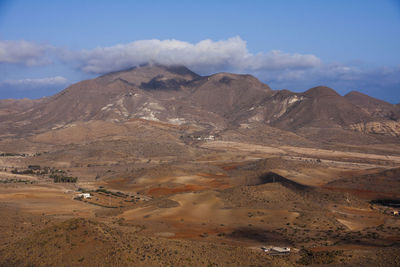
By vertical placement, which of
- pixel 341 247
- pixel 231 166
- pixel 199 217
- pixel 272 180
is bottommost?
pixel 231 166

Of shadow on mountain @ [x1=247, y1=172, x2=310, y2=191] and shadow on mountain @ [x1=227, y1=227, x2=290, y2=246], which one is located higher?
shadow on mountain @ [x1=227, y1=227, x2=290, y2=246]

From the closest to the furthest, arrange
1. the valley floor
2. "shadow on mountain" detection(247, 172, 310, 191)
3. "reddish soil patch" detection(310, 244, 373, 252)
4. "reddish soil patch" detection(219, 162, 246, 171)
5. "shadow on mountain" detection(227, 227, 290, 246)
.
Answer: the valley floor → "reddish soil patch" detection(310, 244, 373, 252) → "shadow on mountain" detection(227, 227, 290, 246) → "shadow on mountain" detection(247, 172, 310, 191) → "reddish soil patch" detection(219, 162, 246, 171)

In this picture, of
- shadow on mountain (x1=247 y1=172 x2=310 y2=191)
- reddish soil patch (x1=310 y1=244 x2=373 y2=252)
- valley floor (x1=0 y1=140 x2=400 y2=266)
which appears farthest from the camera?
shadow on mountain (x1=247 y1=172 x2=310 y2=191)

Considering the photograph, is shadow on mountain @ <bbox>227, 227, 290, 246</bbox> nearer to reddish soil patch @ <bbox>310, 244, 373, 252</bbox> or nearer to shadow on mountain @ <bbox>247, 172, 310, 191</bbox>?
reddish soil patch @ <bbox>310, 244, 373, 252</bbox>

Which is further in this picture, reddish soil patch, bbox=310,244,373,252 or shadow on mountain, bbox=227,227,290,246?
shadow on mountain, bbox=227,227,290,246

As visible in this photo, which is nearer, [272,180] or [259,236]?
[259,236]

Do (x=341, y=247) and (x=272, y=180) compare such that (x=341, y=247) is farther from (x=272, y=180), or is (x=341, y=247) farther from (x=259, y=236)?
(x=272, y=180)

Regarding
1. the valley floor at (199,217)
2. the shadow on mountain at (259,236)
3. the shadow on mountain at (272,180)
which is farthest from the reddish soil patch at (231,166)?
the shadow on mountain at (259,236)

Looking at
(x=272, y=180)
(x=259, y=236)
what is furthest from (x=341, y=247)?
(x=272, y=180)

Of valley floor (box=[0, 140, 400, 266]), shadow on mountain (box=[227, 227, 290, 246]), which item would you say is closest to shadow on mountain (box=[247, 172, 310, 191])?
valley floor (box=[0, 140, 400, 266])

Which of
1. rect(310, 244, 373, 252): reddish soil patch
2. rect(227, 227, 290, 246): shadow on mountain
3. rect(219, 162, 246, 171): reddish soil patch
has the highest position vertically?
rect(310, 244, 373, 252): reddish soil patch

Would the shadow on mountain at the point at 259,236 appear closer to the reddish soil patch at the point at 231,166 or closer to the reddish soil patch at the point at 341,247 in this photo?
the reddish soil patch at the point at 341,247
